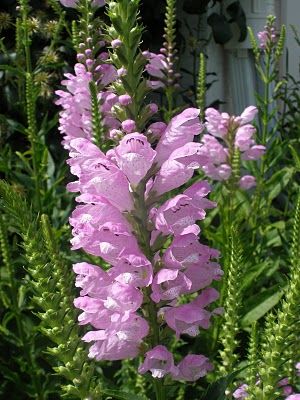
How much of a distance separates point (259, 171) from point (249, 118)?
1.33 ft

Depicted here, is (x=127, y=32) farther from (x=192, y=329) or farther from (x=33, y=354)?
(x=33, y=354)

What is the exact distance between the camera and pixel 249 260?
251 centimetres

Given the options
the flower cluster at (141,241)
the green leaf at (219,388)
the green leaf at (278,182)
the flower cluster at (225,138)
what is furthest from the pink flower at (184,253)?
the green leaf at (278,182)

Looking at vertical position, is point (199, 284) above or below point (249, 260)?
above

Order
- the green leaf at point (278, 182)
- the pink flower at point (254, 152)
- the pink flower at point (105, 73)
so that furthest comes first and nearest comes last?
the green leaf at point (278, 182), the pink flower at point (254, 152), the pink flower at point (105, 73)

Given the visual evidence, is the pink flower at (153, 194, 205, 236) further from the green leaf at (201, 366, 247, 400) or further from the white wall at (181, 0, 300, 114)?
the white wall at (181, 0, 300, 114)

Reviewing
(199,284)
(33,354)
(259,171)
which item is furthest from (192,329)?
(259,171)

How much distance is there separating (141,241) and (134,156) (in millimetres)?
168

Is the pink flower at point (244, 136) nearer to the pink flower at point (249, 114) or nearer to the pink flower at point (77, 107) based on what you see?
the pink flower at point (249, 114)

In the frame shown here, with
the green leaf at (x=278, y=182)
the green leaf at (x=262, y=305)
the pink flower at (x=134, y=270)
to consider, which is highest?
the pink flower at (x=134, y=270)

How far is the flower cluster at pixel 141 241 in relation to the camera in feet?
3.57

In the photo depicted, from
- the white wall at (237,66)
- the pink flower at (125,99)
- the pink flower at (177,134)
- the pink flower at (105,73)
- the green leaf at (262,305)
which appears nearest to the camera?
the pink flower at (125,99)

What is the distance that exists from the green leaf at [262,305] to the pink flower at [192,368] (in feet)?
3.53

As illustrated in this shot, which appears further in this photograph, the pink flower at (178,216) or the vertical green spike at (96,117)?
the vertical green spike at (96,117)
